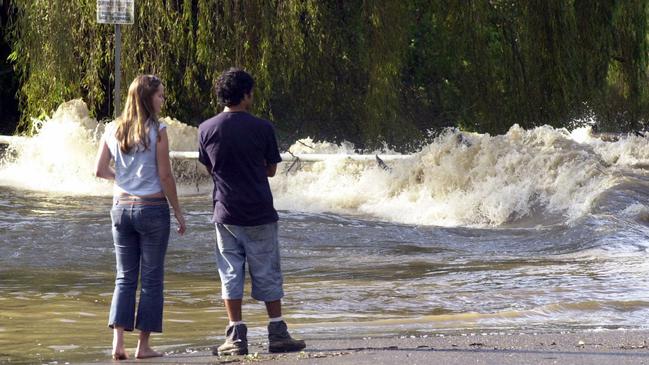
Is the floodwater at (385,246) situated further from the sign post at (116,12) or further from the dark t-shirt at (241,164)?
the sign post at (116,12)

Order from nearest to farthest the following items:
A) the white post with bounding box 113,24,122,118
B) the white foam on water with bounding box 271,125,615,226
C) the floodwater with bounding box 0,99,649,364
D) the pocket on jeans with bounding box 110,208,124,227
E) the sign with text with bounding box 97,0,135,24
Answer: the pocket on jeans with bounding box 110,208,124,227 < the floodwater with bounding box 0,99,649,364 < the white foam on water with bounding box 271,125,615,226 < the sign with text with bounding box 97,0,135,24 < the white post with bounding box 113,24,122,118

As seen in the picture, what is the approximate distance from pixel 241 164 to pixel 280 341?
1.02m

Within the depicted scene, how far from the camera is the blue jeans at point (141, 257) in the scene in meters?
7.30

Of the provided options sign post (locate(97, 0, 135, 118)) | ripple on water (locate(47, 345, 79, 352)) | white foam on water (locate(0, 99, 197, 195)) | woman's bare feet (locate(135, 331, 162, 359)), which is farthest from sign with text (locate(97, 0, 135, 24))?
woman's bare feet (locate(135, 331, 162, 359))

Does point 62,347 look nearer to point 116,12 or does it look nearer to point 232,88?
point 232,88

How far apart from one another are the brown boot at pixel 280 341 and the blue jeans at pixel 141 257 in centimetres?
64

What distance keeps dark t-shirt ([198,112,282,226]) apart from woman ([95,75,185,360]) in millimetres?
276

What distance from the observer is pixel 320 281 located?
10828mm

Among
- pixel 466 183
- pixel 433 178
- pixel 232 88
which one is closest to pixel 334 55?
pixel 433 178

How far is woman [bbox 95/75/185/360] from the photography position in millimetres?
7293

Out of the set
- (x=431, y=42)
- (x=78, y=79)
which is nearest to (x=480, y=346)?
(x=78, y=79)

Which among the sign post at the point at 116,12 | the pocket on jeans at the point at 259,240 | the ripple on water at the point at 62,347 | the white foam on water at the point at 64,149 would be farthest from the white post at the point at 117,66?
the pocket on jeans at the point at 259,240

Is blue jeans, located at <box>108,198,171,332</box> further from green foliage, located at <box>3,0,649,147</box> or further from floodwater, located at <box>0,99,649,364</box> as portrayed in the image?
green foliage, located at <box>3,0,649,147</box>

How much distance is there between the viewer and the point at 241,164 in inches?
285
